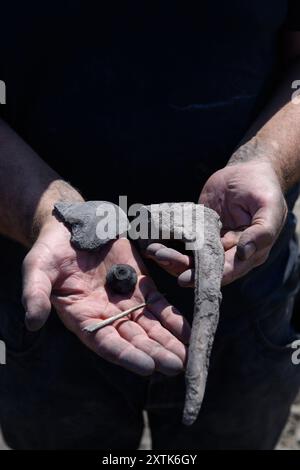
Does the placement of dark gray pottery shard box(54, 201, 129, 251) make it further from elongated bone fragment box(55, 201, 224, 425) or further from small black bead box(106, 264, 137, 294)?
small black bead box(106, 264, 137, 294)

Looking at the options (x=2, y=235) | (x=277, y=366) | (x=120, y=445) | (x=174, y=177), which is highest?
(x=174, y=177)

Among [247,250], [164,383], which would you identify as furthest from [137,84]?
[164,383]

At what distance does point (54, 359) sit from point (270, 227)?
1070 mm

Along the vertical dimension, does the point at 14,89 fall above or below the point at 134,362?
above

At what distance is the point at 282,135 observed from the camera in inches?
99.1

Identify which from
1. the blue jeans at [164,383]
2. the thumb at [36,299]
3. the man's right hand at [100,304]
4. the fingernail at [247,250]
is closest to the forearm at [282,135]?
the blue jeans at [164,383]

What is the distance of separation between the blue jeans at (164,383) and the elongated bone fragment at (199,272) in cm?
31

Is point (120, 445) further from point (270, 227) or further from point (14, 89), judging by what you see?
point (14, 89)

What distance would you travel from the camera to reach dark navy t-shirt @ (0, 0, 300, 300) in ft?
7.39

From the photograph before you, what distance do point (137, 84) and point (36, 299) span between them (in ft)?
2.94

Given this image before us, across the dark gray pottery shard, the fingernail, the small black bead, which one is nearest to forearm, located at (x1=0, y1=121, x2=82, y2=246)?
the dark gray pottery shard

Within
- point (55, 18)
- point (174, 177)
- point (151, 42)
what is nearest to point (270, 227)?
point (174, 177)

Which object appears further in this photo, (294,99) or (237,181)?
Answer: (294,99)

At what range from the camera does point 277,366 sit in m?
2.70
